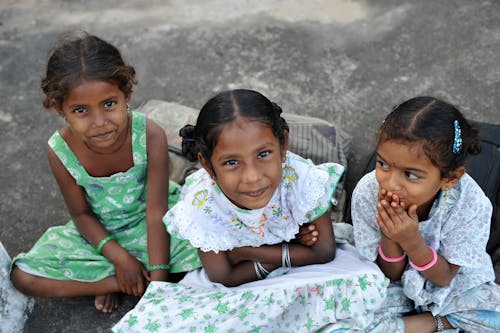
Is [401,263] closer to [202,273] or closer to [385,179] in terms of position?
[385,179]

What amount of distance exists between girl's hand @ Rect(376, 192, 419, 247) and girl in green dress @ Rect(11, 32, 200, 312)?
80cm

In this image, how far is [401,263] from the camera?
6.44 feet

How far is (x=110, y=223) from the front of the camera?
235cm

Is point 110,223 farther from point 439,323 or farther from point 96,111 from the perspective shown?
point 439,323

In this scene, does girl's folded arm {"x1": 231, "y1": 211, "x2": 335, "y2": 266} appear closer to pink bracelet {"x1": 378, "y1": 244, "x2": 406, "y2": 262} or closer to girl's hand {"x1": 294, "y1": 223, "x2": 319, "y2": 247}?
girl's hand {"x1": 294, "y1": 223, "x2": 319, "y2": 247}

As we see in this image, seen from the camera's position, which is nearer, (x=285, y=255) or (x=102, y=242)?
(x=285, y=255)

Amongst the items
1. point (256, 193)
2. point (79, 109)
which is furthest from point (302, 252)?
point (79, 109)

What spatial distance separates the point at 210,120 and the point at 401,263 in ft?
2.77

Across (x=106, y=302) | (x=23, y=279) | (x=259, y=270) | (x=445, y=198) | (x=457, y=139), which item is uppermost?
(x=457, y=139)

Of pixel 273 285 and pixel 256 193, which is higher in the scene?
pixel 256 193

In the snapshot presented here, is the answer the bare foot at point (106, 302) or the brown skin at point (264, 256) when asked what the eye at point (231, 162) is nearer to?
the brown skin at point (264, 256)

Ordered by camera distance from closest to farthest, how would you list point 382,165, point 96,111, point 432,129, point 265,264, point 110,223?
point 432,129 → point 382,165 → point 96,111 → point 265,264 → point 110,223

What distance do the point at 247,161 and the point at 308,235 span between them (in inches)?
18.2

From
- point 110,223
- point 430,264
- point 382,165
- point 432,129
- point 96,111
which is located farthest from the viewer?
point 110,223
